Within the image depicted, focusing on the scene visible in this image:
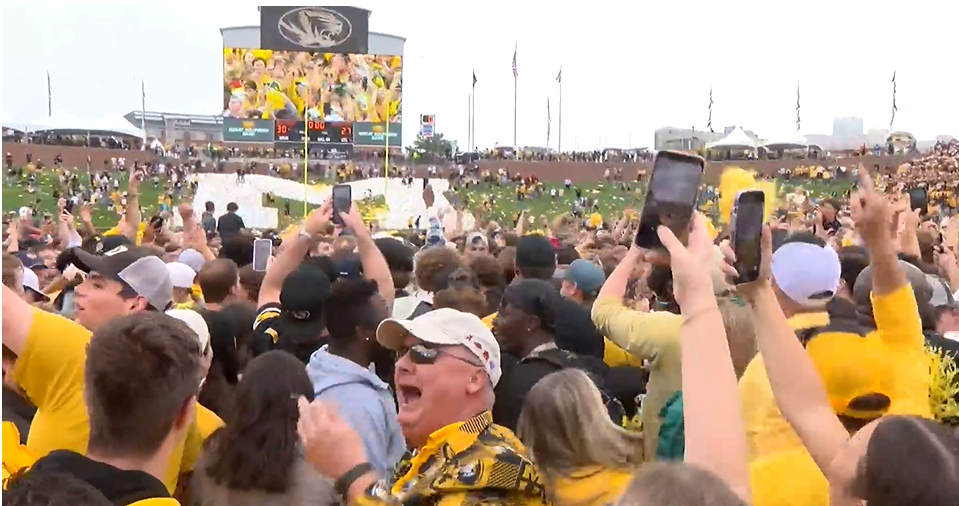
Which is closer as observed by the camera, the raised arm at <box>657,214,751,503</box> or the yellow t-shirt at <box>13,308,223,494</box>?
the raised arm at <box>657,214,751,503</box>

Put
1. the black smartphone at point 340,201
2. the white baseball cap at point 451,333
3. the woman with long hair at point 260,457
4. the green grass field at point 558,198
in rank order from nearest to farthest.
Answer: the white baseball cap at point 451,333
the woman with long hair at point 260,457
the black smartphone at point 340,201
the green grass field at point 558,198

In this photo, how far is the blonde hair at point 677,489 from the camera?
5.59 feet

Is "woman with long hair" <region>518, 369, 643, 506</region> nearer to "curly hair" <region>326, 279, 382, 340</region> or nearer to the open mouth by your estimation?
the open mouth

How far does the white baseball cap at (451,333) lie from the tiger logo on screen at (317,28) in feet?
148

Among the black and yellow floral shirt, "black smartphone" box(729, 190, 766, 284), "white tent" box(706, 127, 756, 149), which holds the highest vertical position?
"white tent" box(706, 127, 756, 149)

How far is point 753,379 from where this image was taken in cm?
307

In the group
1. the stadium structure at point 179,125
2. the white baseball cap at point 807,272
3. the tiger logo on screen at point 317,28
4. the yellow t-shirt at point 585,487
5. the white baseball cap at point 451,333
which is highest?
the tiger logo on screen at point 317,28

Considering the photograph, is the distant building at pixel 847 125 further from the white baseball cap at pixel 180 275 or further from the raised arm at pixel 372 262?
the white baseball cap at pixel 180 275

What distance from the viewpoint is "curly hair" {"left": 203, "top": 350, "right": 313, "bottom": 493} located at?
2881mm

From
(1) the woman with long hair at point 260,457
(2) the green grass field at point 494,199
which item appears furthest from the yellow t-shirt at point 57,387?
(2) the green grass field at point 494,199

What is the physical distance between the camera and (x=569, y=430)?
2.80 metres

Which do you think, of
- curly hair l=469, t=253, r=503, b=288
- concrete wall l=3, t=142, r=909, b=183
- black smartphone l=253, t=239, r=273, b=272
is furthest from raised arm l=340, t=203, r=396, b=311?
concrete wall l=3, t=142, r=909, b=183

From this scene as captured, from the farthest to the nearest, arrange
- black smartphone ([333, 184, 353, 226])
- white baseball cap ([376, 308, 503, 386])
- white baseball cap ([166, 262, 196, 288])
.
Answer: black smartphone ([333, 184, 353, 226]), white baseball cap ([166, 262, 196, 288]), white baseball cap ([376, 308, 503, 386])

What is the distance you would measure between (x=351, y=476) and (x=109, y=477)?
641mm
